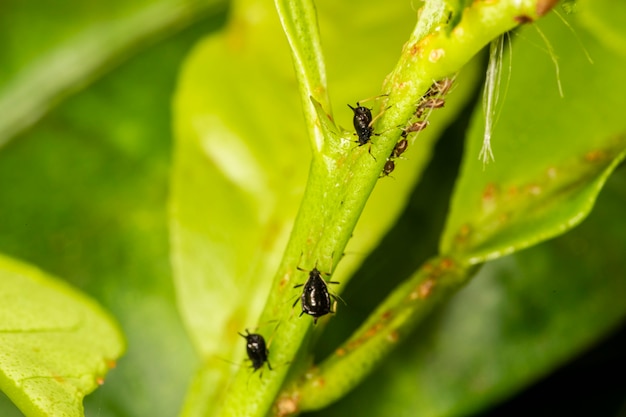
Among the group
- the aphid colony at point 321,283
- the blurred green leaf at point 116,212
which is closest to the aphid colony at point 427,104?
the aphid colony at point 321,283

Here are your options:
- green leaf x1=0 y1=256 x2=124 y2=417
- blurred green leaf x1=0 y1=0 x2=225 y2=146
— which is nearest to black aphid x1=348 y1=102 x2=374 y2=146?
green leaf x1=0 y1=256 x2=124 y2=417

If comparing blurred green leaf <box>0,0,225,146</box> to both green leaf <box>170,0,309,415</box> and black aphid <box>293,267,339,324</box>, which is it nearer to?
green leaf <box>170,0,309,415</box>

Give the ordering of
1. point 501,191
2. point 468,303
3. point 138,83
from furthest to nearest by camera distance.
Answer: point 138,83 < point 468,303 < point 501,191

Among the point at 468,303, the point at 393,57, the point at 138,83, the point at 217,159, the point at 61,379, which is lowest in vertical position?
the point at 61,379

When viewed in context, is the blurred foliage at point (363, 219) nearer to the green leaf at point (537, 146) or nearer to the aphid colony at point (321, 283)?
the green leaf at point (537, 146)

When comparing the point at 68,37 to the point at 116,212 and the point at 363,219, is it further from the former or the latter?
the point at 363,219

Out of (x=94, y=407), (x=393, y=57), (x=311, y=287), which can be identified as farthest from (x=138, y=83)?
(x=311, y=287)

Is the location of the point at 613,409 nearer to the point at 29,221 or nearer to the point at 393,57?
the point at 393,57
